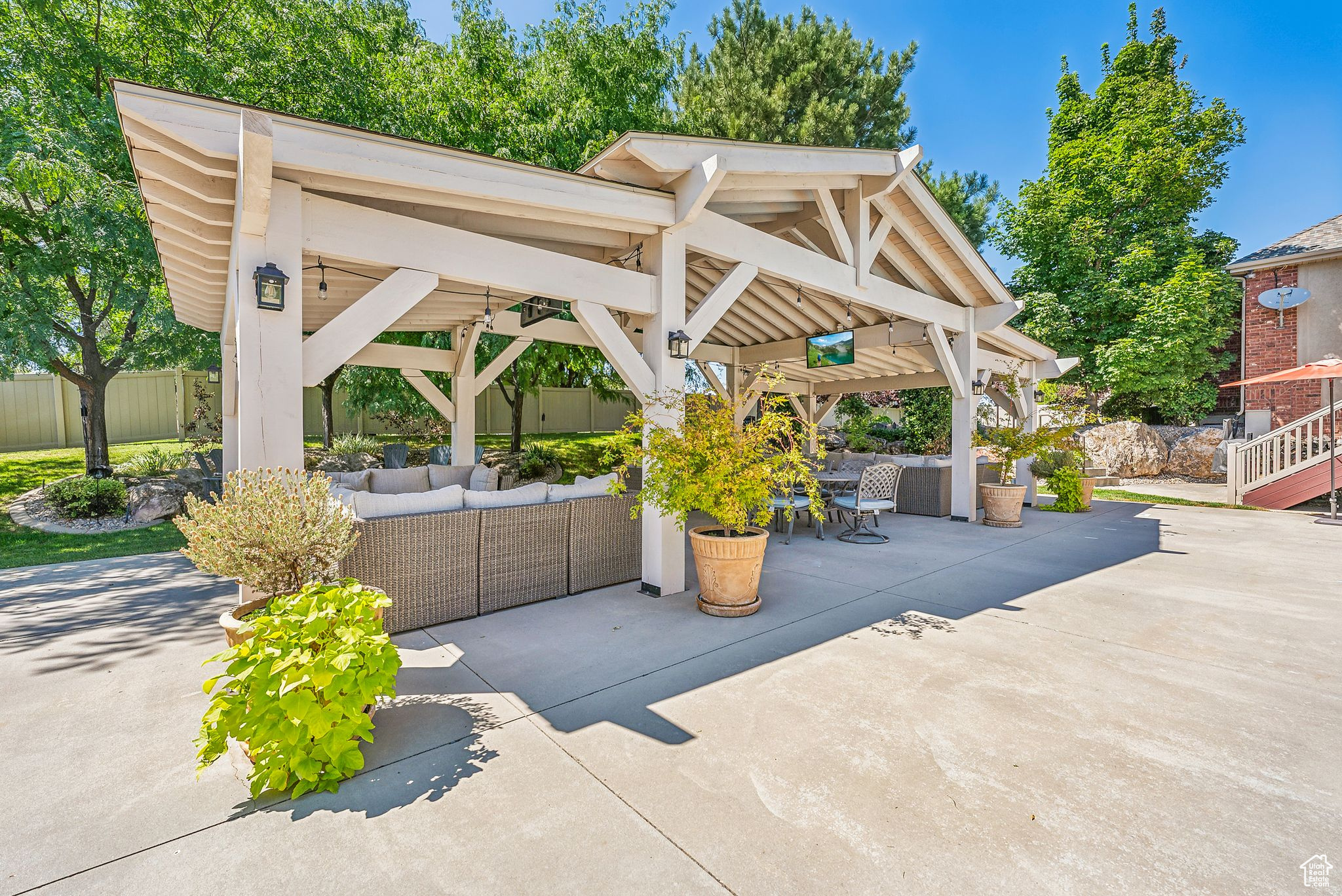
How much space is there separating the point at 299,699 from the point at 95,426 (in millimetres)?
10227

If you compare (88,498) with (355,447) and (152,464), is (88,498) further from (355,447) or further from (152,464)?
(355,447)

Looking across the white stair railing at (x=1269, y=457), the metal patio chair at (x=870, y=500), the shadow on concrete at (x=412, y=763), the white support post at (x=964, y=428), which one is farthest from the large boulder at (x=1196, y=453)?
the shadow on concrete at (x=412, y=763)

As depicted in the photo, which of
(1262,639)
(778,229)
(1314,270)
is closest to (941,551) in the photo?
(1262,639)

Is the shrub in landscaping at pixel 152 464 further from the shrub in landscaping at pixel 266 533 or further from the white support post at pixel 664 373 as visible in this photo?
the white support post at pixel 664 373

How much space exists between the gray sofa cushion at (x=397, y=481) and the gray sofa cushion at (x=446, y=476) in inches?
3.7

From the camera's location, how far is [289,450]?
349 cm

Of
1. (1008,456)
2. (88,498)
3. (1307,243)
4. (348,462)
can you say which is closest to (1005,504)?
(1008,456)

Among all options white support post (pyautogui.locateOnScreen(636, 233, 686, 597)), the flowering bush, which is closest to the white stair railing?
the flowering bush

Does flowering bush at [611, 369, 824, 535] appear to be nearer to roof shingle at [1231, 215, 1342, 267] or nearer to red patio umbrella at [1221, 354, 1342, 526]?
red patio umbrella at [1221, 354, 1342, 526]

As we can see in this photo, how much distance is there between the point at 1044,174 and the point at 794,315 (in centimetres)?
1539

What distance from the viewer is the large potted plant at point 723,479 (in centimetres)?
423

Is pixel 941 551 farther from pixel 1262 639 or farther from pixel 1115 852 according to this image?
pixel 1115 852

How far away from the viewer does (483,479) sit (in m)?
6.87

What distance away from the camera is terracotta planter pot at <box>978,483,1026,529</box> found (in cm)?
820
